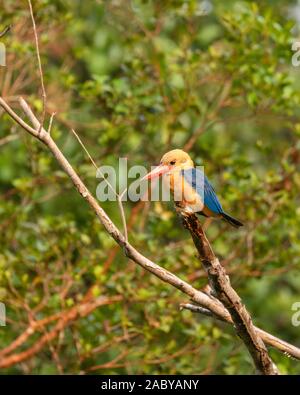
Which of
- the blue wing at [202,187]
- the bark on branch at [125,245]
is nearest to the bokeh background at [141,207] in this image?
the blue wing at [202,187]

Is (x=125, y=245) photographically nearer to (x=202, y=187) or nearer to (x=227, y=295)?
(x=227, y=295)

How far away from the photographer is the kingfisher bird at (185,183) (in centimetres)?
309

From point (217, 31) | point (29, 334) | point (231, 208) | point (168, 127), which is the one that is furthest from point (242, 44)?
point (29, 334)

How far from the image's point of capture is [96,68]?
5398mm

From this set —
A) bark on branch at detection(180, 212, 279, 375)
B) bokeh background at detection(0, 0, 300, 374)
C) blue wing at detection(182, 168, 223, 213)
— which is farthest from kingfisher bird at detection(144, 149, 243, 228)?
bokeh background at detection(0, 0, 300, 374)

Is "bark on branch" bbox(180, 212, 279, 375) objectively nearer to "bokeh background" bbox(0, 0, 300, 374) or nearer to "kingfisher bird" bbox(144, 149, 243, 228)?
"kingfisher bird" bbox(144, 149, 243, 228)

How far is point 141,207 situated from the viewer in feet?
15.0

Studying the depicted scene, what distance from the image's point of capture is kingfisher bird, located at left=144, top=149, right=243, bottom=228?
3.09 metres

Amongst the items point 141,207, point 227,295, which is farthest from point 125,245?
point 141,207

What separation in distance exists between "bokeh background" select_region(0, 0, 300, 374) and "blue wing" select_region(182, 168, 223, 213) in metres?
0.86

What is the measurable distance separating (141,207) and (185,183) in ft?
4.75

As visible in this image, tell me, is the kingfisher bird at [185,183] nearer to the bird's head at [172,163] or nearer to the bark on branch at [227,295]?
the bird's head at [172,163]

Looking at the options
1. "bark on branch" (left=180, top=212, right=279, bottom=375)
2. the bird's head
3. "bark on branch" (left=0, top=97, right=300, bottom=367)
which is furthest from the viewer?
the bird's head

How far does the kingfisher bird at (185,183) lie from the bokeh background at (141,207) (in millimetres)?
887
